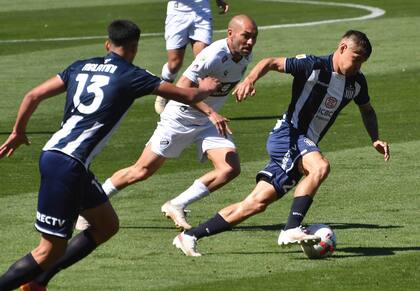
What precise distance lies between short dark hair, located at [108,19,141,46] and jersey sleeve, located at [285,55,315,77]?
2409mm

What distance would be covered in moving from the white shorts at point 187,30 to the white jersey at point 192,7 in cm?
6

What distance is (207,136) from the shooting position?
1429 centimetres

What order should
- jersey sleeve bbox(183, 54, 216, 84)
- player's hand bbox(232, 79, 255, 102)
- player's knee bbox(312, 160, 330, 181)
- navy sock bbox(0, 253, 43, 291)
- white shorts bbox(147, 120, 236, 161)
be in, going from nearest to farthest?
navy sock bbox(0, 253, 43, 291) → player's hand bbox(232, 79, 255, 102) → player's knee bbox(312, 160, 330, 181) → jersey sleeve bbox(183, 54, 216, 84) → white shorts bbox(147, 120, 236, 161)

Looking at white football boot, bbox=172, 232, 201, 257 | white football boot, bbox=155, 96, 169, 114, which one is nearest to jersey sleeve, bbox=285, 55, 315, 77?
white football boot, bbox=172, 232, 201, 257

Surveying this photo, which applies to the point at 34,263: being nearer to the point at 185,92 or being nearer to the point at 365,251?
the point at 185,92

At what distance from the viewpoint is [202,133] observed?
14.3 m

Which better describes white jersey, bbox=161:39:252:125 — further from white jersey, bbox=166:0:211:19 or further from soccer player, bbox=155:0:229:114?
white jersey, bbox=166:0:211:19

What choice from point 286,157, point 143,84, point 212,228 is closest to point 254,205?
point 212,228

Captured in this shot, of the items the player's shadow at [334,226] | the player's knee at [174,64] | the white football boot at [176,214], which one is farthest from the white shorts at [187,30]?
the white football boot at [176,214]

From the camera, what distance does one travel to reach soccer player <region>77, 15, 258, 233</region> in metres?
13.6

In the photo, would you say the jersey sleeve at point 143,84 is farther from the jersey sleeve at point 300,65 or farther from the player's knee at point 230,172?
the player's knee at point 230,172

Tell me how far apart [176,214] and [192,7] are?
8.00 metres

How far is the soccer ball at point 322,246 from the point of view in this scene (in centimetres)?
1252

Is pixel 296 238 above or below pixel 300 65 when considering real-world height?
below
